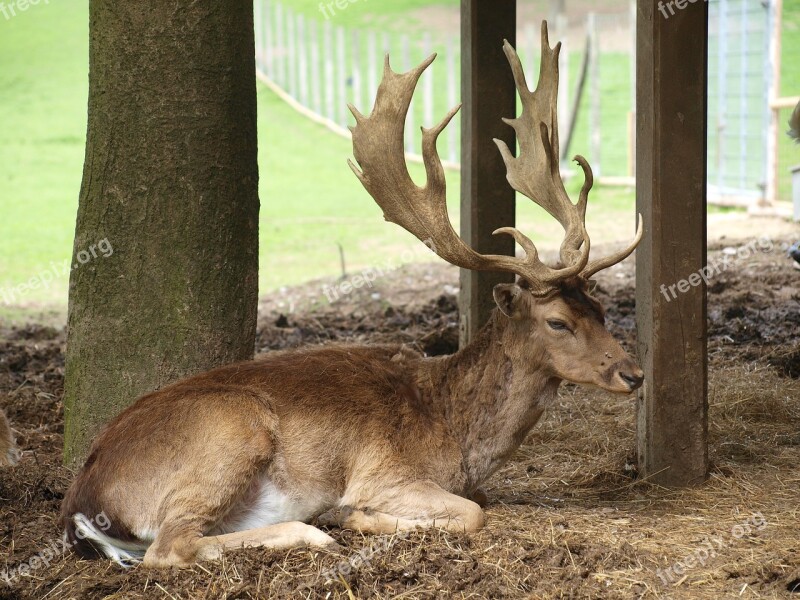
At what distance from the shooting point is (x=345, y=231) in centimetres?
1850

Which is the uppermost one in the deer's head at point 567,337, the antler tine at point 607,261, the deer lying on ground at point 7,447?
the antler tine at point 607,261

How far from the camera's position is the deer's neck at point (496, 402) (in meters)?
5.25

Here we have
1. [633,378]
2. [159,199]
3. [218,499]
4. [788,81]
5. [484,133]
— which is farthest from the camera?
[788,81]

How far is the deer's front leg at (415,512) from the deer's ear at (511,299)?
0.92 metres

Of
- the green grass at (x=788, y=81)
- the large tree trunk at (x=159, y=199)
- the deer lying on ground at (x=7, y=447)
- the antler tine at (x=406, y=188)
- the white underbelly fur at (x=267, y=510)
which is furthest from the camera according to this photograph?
the green grass at (x=788, y=81)

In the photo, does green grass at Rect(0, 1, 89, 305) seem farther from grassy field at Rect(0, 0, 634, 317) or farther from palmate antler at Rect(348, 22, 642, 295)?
palmate antler at Rect(348, 22, 642, 295)

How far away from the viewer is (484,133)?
23.4 feet

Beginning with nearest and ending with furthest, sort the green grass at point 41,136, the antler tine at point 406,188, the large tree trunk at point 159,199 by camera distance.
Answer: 1. the antler tine at point 406,188
2. the large tree trunk at point 159,199
3. the green grass at point 41,136

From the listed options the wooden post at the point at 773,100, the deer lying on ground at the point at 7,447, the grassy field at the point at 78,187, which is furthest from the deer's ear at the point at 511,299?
the wooden post at the point at 773,100

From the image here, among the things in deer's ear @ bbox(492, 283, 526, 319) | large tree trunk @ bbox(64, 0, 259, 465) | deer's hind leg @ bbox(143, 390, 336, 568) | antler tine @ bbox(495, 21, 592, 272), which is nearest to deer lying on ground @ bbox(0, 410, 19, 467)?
large tree trunk @ bbox(64, 0, 259, 465)

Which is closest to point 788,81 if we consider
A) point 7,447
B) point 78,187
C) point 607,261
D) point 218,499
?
point 78,187

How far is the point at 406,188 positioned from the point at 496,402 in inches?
45.7

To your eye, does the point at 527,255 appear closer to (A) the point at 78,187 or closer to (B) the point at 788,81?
(A) the point at 78,187

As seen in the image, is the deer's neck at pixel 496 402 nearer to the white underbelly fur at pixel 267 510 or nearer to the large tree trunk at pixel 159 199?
the white underbelly fur at pixel 267 510
